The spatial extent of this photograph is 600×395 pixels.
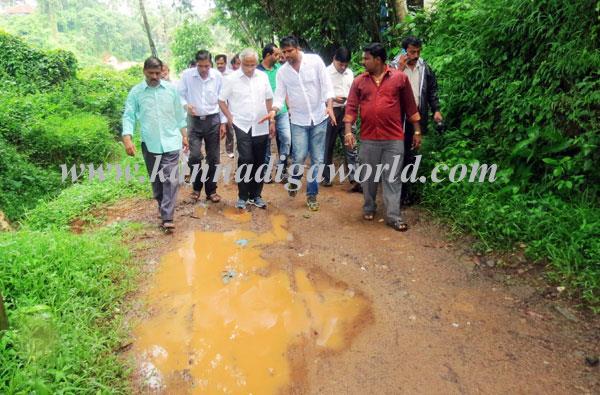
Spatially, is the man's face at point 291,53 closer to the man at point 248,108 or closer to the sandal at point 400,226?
the man at point 248,108

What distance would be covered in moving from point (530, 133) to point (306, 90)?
2443 mm

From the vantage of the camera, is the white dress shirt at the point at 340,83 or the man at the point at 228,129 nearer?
the white dress shirt at the point at 340,83

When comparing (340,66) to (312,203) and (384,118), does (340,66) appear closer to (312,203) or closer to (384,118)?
(384,118)

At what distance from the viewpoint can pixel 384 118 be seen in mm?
4324

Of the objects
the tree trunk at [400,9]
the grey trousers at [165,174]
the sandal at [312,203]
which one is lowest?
the sandal at [312,203]

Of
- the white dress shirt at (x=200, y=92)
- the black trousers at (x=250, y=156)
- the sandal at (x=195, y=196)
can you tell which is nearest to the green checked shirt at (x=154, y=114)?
the black trousers at (x=250, y=156)

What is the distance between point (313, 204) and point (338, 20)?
4528 millimetres

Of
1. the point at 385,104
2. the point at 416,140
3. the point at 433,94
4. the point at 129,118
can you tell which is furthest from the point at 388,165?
the point at 129,118

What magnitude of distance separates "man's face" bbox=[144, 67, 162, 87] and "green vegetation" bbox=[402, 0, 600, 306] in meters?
3.26

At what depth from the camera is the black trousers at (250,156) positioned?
16.8 feet

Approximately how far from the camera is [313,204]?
527 centimetres

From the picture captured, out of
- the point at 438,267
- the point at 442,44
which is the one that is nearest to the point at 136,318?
the point at 438,267

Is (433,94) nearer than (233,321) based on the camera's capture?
No

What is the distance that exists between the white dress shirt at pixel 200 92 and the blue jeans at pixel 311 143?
106 centimetres
